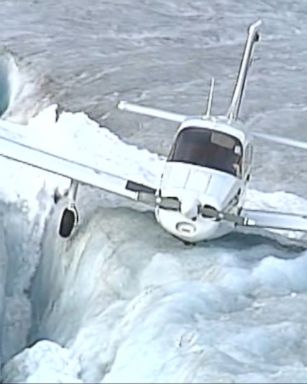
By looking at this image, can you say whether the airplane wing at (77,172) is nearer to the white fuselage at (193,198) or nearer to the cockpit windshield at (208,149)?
→ the white fuselage at (193,198)

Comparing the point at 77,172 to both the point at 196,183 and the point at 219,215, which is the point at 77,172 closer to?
the point at 196,183

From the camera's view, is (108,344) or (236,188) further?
(236,188)

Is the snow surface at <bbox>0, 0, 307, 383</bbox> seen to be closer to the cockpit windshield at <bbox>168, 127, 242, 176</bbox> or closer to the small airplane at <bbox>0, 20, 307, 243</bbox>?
the small airplane at <bbox>0, 20, 307, 243</bbox>

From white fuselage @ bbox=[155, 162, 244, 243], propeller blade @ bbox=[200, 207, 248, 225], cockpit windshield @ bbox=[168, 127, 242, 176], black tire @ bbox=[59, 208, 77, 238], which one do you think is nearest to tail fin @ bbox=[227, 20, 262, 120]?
cockpit windshield @ bbox=[168, 127, 242, 176]

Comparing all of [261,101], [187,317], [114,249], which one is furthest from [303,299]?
[261,101]

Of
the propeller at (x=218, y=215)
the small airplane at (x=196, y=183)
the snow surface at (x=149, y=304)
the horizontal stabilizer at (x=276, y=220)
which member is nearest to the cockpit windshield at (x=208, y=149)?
the small airplane at (x=196, y=183)

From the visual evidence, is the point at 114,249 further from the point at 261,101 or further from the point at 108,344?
the point at 261,101
